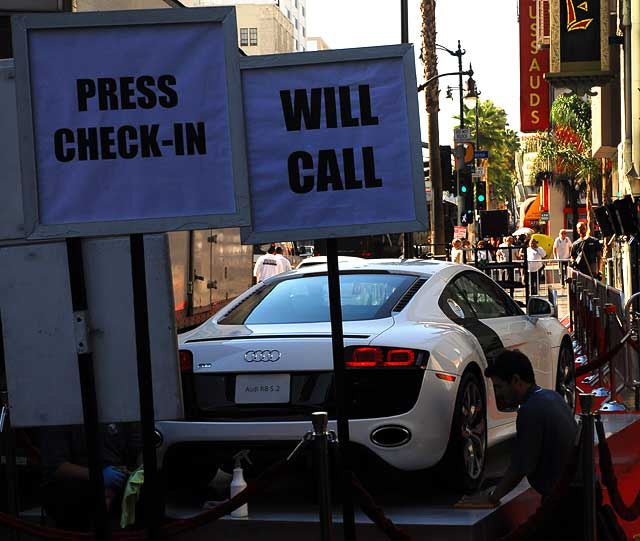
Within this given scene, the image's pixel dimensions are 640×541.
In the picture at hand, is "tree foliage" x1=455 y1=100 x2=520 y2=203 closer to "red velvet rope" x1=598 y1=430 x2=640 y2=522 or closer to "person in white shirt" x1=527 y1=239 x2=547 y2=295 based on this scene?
"person in white shirt" x1=527 y1=239 x2=547 y2=295

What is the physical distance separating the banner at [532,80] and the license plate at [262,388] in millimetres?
32412

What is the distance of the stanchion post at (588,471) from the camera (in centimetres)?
564

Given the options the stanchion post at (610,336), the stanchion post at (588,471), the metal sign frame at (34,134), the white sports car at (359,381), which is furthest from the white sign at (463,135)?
the metal sign frame at (34,134)

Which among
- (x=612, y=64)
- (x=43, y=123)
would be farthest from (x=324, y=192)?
(x=612, y=64)

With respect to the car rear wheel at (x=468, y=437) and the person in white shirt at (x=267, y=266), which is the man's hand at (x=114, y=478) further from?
the person in white shirt at (x=267, y=266)

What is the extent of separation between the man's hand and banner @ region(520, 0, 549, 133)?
3331cm

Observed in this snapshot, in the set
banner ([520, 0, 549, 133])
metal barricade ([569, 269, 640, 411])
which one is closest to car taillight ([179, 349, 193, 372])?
metal barricade ([569, 269, 640, 411])

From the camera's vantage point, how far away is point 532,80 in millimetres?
39656

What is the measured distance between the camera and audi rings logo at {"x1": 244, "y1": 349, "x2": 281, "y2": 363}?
7223 mm

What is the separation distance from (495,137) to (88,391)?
370 feet

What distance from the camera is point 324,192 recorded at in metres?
4.95

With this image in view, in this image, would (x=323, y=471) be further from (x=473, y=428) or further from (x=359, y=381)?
(x=473, y=428)

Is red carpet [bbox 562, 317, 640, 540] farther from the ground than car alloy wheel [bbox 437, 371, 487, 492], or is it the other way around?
car alloy wheel [bbox 437, 371, 487, 492]

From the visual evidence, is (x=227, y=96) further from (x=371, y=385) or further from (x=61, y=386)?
(x=371, y=385)
